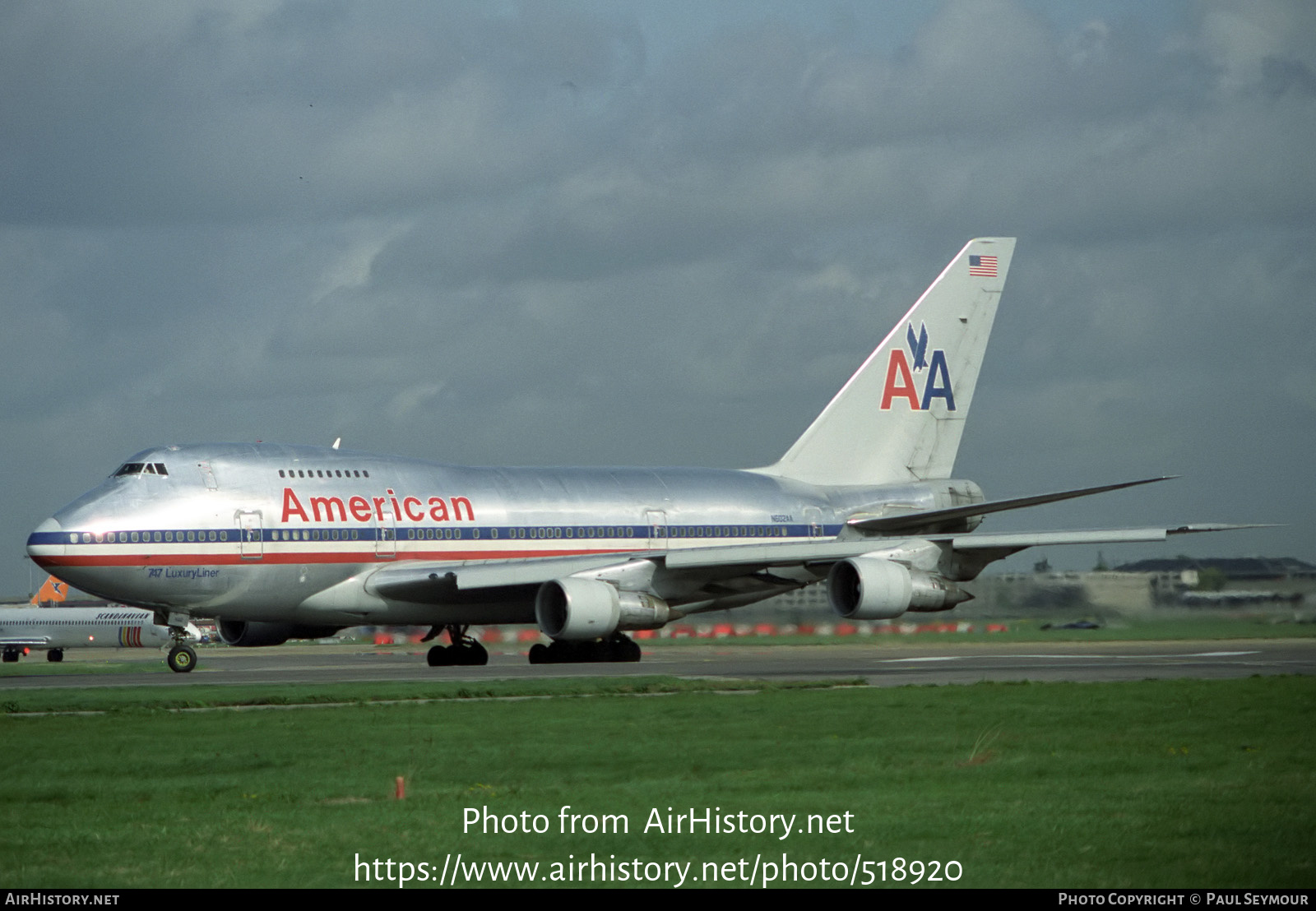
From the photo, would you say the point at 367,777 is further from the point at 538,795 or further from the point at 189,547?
the point at 189,547

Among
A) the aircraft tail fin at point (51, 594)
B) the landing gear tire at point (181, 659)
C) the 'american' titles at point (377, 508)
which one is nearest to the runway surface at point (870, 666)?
the landing gear tire at point (181, 659)

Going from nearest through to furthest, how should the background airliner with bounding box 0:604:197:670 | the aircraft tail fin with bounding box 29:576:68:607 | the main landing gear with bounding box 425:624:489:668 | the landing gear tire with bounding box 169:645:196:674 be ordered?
Result: 1. the landing gear tire with bounding box 169:645:196:674
2. the main landing gear with bounding box 425:624:489:668
3. the background airliner with bounding box 0:604:197:670
4. the aircraft tail fin with bounding box 29:576:68:607

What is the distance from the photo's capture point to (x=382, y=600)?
3481 cm

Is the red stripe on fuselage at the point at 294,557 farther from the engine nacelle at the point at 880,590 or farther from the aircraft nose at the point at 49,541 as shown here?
the engine nacelle at the point at 880,590

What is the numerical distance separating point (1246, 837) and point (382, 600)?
1016 inches

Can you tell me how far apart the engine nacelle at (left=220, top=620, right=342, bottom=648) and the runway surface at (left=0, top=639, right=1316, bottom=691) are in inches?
32.3

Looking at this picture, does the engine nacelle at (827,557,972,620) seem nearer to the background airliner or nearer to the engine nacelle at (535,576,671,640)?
the engine nacelle at (535,576,671,640)

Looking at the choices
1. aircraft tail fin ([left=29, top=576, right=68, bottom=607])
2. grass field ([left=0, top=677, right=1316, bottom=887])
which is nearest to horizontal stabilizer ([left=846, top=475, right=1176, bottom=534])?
grass field ([left=0, top=677, right=1316, bottom=887])

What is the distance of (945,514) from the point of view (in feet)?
126

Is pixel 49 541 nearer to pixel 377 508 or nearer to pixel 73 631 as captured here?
pixel 377 508

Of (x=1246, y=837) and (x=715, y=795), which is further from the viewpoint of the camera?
(x=715, y=795)

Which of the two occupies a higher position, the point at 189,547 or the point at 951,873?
the point at 189,547

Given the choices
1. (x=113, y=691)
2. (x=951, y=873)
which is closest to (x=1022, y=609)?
(x=113, y=691)

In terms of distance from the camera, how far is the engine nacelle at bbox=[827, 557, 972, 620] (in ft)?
107
